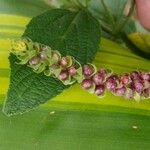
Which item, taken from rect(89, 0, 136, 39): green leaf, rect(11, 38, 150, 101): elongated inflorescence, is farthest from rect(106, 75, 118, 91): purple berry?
rect(89, 0, 136, 39): green leaf

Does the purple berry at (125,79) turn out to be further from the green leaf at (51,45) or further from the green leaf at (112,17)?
the green leaf at (112,17)

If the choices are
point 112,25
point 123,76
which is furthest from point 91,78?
point 112,25

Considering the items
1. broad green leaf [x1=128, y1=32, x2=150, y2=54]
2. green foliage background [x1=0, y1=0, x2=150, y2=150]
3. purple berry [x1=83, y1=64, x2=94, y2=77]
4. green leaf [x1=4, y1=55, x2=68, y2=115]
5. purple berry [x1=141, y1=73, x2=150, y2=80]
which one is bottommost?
green foliage background [x1=0, y1=0, x2=150, y2=150]

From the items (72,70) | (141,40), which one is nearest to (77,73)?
(72,70)

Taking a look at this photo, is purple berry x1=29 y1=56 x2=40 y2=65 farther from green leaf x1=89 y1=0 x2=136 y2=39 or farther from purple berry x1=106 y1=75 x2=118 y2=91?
green leaf x1=89 y1=0 x2=136 y2=39

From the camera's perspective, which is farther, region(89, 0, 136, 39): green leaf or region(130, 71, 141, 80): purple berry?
region(89, 0, 136, 39): green leaf

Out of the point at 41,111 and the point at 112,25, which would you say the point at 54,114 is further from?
the point at 112,25
